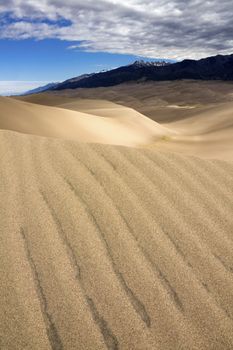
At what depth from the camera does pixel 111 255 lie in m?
2.03

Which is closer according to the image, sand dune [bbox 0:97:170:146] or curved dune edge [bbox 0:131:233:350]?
curved dune edge [bbox 0:131:233:350]

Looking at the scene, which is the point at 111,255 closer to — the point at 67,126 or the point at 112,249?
the point at 112,249

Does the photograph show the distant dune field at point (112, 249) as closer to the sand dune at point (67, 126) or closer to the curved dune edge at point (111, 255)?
the curved dune edge at point (111, 255)

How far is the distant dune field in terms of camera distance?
1.60m

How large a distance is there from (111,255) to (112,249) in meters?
0.05

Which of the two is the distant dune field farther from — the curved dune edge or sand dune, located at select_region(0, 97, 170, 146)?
sand dune, located at select_region(0, 97, 170, 146)

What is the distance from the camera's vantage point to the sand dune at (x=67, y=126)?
5.32m

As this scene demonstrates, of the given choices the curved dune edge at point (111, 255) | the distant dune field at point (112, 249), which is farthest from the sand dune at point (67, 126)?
the curved dune edge at point (111, 255)

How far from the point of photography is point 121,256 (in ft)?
6.66

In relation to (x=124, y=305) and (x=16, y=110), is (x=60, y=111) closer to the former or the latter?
(x=16, y=110)

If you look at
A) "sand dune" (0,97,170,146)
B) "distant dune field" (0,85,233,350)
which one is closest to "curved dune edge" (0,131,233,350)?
"distant dune field" (0,85,233,350)

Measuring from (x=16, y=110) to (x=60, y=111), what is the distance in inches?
52.2

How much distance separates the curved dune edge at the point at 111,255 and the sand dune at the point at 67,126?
7.22 ft

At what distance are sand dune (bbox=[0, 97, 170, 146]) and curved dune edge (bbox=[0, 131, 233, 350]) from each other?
2.20m
